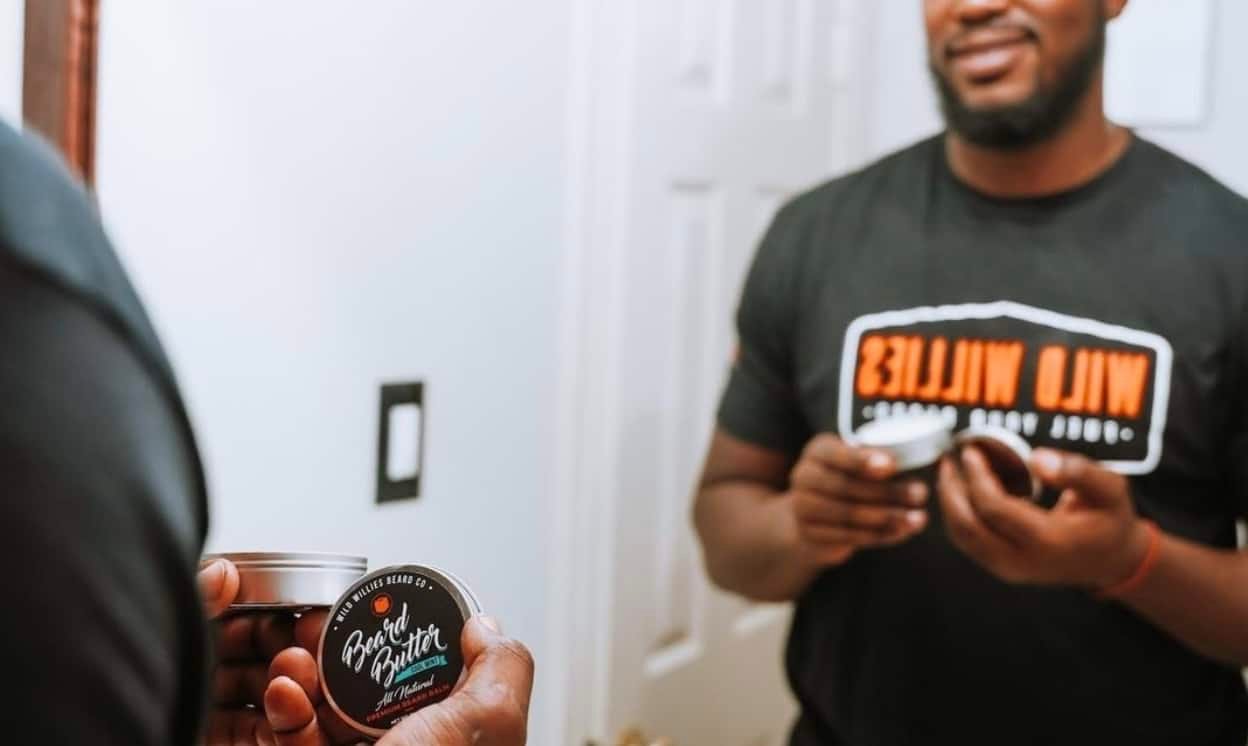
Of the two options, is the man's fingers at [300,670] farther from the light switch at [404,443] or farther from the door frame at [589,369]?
the door frame at [589,369]

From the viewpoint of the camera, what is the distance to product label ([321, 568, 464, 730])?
67 cm

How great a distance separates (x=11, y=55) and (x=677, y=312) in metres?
0.98

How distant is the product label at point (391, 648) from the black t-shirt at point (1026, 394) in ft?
2.22

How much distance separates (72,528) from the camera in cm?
31

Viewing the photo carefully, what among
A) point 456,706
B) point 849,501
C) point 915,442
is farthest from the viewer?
point 849,501

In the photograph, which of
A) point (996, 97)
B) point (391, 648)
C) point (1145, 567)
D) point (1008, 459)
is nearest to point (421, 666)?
point (391, 648)

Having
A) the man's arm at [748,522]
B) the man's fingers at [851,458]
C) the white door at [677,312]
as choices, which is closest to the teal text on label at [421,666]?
the man's fingers at [851,458]

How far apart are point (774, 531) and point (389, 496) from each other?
0.42 metres

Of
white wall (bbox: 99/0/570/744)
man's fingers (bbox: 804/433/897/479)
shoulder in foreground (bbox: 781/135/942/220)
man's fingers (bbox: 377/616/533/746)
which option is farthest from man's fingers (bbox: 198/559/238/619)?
shoulder in foreground (bbox: 781/135/942/220)

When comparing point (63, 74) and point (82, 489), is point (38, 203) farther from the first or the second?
point (63, 74)

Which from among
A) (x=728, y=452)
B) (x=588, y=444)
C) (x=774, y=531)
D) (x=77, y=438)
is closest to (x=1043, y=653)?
(x=774, y=531)

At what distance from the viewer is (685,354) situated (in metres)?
1.70

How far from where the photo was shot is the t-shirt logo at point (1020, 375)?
1.16 metres

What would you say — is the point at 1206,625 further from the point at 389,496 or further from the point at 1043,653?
the point at 389,496
